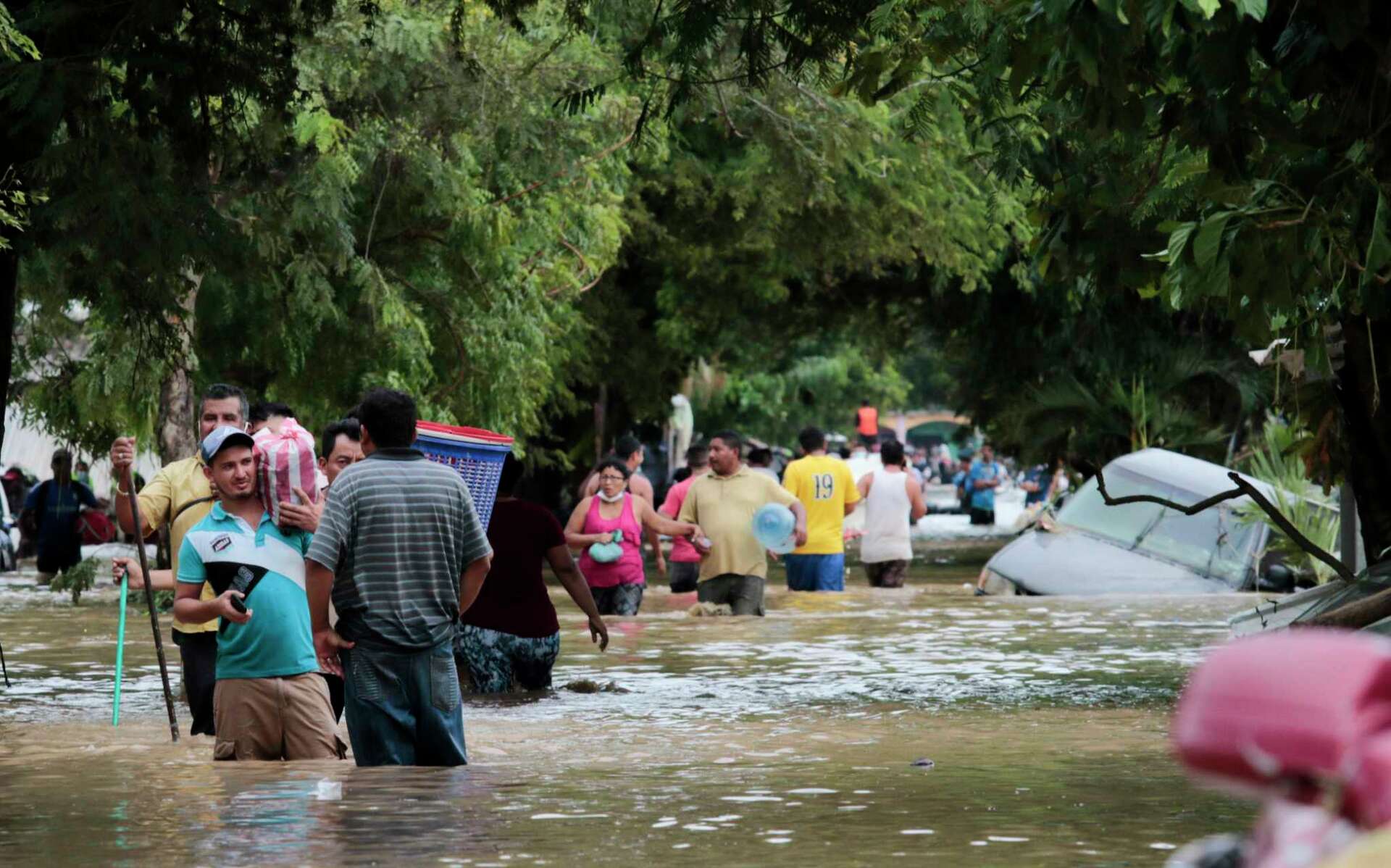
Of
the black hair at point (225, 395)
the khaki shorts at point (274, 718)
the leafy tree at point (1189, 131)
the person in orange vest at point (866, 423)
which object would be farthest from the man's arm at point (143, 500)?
the person in orange vest at point (866, 423)

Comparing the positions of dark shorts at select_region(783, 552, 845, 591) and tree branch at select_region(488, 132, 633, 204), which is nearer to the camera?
dark shorts at select_region(783, 552, 845, 591)

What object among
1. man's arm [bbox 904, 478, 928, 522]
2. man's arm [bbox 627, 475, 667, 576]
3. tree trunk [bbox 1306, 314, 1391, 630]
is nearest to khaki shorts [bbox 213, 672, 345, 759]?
tree trunk [bbox 1306, 314, 1391, 630]

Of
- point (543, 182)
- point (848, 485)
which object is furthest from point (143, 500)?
point (543, 182)

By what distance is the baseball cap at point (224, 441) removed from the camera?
8.88 m

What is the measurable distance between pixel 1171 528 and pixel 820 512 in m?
4.64

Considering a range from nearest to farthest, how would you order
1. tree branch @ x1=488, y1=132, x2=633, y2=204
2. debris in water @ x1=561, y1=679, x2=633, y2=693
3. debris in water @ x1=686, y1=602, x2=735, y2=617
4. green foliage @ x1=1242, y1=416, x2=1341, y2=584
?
debris in water @ x1=561, y1=679, x2=633, y2=693 → debris in water @ x1=686, y1=602, x2=735, y2=617 → green foliage @ x1=1242, y1=416, x2=1341, y2=584 → tree branch @ x1=488, y1=132, x2=633, y2=204

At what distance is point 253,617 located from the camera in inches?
343

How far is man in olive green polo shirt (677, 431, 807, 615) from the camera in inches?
740

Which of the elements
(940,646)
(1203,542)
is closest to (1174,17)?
(940,646)

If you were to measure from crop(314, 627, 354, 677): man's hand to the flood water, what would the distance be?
507 mm

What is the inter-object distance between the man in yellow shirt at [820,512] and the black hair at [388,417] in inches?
524

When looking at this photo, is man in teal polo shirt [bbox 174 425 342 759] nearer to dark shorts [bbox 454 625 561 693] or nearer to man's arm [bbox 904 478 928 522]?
dark shorts [bbox 454 625 561 693]

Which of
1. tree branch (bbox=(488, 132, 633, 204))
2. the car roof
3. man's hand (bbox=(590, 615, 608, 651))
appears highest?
tree branch (bbox=(488, 132, 633, 204))

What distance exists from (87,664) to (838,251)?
17.7 metres
